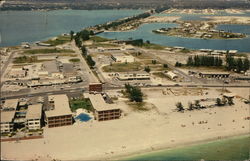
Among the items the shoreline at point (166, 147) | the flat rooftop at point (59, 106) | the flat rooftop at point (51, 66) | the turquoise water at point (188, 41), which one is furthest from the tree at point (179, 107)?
the turquoise water at point (188, 41)

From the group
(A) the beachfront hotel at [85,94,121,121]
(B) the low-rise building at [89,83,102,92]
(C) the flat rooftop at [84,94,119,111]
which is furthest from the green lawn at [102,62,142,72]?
(A) the beachfront hotel at [85,94,121,121]

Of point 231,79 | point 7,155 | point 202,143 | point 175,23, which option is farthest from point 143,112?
point 175,23

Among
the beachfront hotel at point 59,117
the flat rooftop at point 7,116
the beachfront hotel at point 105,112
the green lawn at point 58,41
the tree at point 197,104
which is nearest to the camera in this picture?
the flat rooftop at point 7,116

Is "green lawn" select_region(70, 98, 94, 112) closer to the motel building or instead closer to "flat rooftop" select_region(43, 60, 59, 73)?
"flat rooftop" select_region(43, 60, 59, 73)

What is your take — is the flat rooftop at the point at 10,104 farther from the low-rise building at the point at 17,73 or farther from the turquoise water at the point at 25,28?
the turquoise water at the point at 25,28

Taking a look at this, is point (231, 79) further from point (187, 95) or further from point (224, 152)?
point (224, 152)

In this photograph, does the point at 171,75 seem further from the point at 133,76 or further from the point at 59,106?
the point at 59,106
